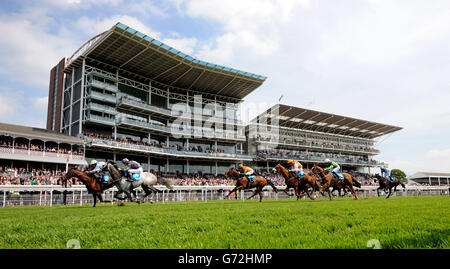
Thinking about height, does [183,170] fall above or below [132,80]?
below

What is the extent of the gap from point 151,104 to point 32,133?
50.7 feet

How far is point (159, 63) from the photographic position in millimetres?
41156

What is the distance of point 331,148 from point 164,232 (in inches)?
2358

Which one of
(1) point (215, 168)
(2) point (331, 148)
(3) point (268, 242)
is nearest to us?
(3) point (268, 242)

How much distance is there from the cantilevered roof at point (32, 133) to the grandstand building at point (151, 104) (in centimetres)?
205

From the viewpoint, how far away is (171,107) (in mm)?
46719

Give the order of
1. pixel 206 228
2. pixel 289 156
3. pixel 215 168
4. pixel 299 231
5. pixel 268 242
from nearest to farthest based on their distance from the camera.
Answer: pixel 268 242
pixel 299 231
pixel 206 228
pixel 215 168
pixel 289 156

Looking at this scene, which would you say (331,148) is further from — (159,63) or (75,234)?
(75,234)

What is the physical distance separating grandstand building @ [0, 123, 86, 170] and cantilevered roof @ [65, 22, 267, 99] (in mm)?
11355

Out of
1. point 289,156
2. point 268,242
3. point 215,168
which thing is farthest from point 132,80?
point 268,242

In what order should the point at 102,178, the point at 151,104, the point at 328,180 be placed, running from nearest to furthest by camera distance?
1. the point at 102,178
2. the point at 328,180
3. the point at 151,104

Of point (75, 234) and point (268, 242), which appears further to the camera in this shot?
point (75, 234)

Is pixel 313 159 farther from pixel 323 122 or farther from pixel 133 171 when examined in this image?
pixel 133 171

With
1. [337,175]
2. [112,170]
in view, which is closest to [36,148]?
[112,170]
